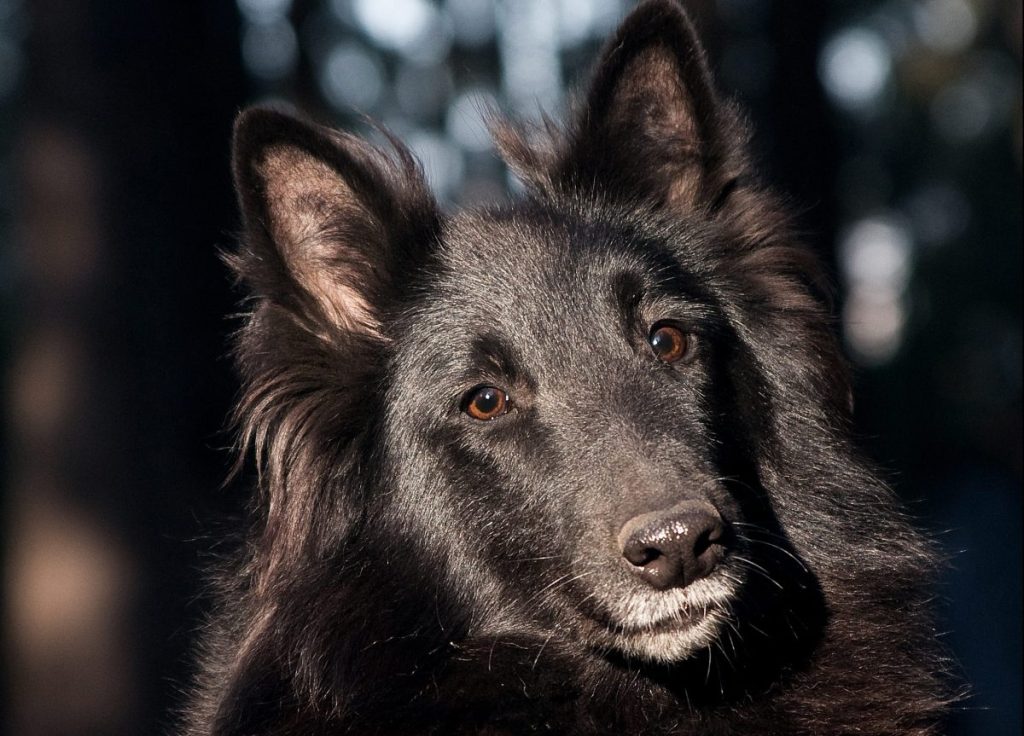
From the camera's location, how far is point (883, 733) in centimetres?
414

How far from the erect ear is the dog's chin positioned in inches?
59.8

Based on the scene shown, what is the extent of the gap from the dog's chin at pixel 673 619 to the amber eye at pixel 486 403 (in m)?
0.83

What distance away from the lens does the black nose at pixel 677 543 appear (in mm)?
3398

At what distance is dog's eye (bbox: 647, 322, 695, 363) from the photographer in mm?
4207

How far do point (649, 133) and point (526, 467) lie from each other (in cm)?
167

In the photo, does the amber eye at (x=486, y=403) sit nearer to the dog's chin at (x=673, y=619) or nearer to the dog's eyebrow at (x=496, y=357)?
the dog's eyebrow at (x=496, y=357)

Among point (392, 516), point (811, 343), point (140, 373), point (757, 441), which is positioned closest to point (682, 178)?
point (811, 343)

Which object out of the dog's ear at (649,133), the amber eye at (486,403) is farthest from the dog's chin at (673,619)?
the dog's ear at (649,133)

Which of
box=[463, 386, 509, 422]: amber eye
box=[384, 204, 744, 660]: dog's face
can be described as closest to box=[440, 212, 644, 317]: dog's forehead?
box=[384, 204, 744, 660]: dog's face

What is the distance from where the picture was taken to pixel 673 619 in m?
3.55

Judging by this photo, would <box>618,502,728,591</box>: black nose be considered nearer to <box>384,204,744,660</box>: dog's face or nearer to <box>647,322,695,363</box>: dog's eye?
<box>384,204,744,660</box>: dog's face

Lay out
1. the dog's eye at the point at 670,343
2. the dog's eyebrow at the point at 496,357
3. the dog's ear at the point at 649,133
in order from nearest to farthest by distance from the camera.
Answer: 1. the dog's eyebrow at the point at 496,357
2. the dog's eye at the point at 670,343
3. the dog's ear at the point at 649,133

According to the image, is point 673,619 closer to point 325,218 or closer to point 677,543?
point 677,543

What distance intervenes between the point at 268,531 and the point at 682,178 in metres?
2.24
